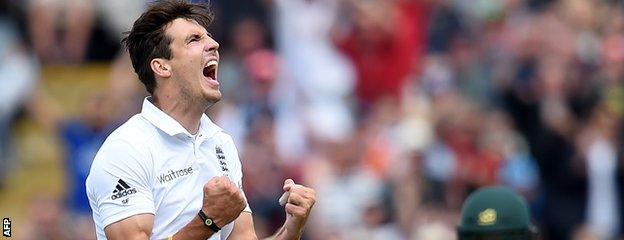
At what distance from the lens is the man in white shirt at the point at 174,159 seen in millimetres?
7379

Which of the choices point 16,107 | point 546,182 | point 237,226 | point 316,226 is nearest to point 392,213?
point 316,226

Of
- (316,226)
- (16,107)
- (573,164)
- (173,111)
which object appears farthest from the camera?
(16,107)

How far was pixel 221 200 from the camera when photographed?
24.2 ft

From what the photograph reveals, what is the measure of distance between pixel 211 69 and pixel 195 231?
901 millimetres

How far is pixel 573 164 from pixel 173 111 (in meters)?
8.38

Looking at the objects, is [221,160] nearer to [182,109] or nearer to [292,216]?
[182,109]

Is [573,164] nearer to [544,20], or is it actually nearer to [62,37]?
[544,20]

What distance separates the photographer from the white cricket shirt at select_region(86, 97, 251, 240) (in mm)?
7398

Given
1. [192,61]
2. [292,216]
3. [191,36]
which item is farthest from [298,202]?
[191,36]

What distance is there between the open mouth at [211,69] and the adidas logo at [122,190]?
779 millimetres

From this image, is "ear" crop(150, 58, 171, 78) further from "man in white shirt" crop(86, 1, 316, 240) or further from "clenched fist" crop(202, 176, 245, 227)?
"clenched fist" crop(202, 176, 245, 227)

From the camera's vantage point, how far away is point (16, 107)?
16.6 meters

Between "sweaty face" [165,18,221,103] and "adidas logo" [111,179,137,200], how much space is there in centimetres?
64

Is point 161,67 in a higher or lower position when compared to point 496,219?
higher
